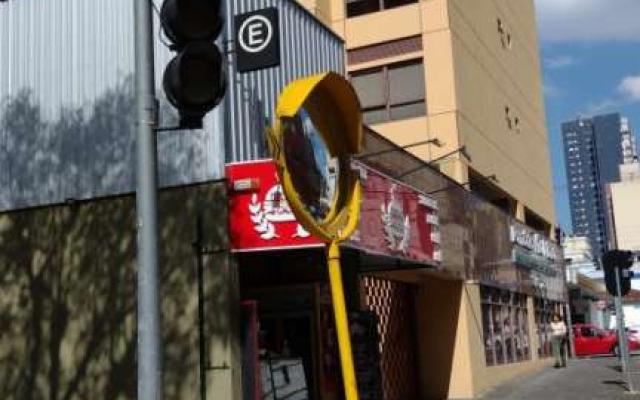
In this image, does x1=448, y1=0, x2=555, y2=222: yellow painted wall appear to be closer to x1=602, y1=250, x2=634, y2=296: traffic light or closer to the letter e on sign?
x1=602, y1=250, x2=634, y2=296: traffic light

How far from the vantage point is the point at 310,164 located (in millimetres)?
4949

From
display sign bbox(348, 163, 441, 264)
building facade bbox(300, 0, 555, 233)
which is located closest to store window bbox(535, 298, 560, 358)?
building facade bbox(300, 0, 555, 233)

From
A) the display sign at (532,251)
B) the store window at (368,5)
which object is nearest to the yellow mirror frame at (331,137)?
the store window at (368,5)

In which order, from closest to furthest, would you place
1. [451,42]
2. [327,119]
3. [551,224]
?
[327,119]
[451,42]
[551,224]

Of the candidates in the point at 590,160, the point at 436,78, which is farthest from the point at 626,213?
the point at 436,78

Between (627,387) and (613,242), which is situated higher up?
(613,242)

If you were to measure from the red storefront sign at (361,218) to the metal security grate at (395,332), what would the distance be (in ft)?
6.79

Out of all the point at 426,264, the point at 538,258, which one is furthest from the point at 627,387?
the point at 538,258

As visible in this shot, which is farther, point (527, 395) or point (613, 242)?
point (613, 242)

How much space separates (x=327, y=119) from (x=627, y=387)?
16589 millimetres

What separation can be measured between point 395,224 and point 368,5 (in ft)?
45.3

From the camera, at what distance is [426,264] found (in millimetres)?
15789

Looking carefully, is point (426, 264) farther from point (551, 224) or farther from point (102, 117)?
point (551, 224)

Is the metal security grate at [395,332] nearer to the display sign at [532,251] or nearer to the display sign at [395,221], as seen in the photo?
the display sign at [395,221]
